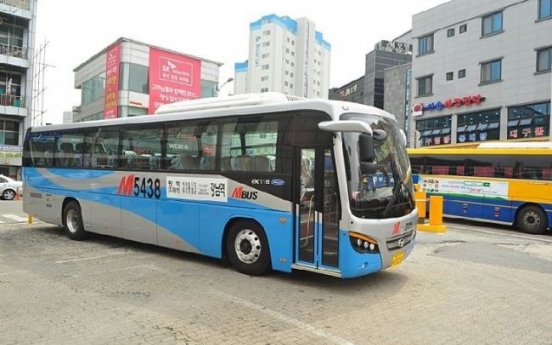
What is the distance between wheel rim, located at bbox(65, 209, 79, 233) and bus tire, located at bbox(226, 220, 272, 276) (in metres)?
5.08

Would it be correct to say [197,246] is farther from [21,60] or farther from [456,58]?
[21,60]

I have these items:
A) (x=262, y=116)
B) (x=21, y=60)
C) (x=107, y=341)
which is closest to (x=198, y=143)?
(x=262, y=116)

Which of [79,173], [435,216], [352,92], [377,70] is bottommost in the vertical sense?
[435,216]

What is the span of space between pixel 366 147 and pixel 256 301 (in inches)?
99.9

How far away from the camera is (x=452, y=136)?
112 ft

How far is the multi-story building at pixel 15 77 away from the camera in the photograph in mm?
35312

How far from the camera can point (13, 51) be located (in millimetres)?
36094

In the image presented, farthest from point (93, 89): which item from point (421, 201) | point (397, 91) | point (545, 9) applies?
point (397, 91)

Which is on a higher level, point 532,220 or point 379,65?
point 379,65

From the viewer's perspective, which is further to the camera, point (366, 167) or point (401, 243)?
point (401, 243)

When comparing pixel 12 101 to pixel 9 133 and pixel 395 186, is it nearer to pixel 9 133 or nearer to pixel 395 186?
pixel 9 133

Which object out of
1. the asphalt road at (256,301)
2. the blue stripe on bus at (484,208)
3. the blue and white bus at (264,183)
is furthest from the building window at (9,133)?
the blue stripe on bus at (484,208)

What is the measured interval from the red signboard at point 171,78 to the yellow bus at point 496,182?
904 inches

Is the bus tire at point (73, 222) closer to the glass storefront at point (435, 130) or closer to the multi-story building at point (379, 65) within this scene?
the glass storefront at point (435, 130)
